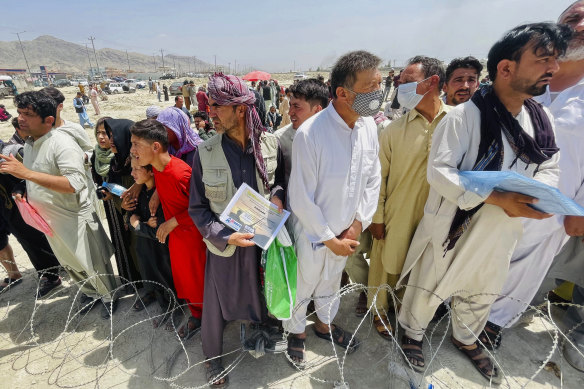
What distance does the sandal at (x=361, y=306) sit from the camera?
3.11 meters

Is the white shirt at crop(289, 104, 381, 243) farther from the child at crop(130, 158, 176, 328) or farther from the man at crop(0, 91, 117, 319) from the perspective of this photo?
the man at crop(0, 91, 117, 319)

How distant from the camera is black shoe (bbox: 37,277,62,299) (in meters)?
3.52

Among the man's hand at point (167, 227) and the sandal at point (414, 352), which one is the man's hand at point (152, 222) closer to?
the man's hand at point (167, 227)

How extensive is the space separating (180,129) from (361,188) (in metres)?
1.75

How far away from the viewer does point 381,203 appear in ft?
8.43

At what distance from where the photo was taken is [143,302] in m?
3.25

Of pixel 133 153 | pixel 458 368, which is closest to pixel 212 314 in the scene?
pixel 133 153

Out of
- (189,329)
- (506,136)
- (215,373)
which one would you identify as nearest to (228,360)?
(215,373)

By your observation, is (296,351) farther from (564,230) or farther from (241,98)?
(564,230)

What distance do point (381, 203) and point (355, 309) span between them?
1.36 metres

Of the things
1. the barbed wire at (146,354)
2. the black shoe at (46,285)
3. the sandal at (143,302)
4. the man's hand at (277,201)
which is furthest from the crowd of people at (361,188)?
the black shoe at (46,285)

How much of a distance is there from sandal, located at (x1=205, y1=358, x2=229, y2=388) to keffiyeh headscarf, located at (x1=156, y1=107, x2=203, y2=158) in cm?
185

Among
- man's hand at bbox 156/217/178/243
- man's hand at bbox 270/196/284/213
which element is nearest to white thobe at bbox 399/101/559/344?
man's hand at bbox 270/196/284/213

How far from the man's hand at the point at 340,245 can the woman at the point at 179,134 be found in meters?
1.47
